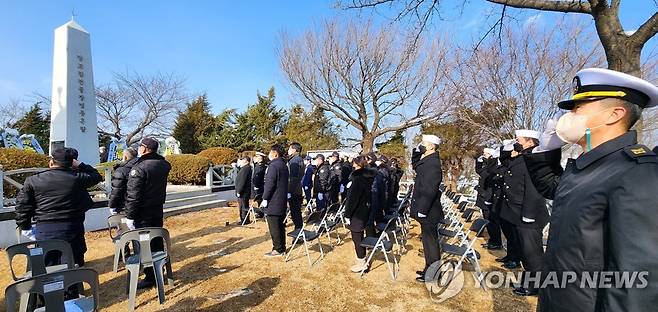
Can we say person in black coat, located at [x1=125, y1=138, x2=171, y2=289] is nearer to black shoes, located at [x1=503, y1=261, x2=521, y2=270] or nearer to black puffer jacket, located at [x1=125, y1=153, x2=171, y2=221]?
black puffer jacket, located at [x1=125, y1=153, x2=171, y2=221]

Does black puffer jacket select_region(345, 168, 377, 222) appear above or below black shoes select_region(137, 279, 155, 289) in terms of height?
above

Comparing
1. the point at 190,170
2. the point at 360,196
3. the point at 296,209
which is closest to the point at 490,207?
the point at 360,196

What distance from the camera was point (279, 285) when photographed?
4668 millimetres

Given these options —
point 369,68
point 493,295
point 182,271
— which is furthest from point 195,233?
point 369,68

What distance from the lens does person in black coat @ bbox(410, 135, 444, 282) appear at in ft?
15.0

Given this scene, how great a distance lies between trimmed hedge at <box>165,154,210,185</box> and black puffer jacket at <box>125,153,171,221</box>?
9.88m

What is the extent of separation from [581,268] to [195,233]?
8.03 m

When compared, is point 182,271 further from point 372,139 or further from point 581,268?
point 372,139

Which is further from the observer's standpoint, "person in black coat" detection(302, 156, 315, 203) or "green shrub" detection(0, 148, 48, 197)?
"person in black coat" detection(302, 156, 315, 203)

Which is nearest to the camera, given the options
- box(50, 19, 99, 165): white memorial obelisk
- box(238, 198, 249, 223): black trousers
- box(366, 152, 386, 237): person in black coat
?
box(366, 152, 386, 237): person in black coat

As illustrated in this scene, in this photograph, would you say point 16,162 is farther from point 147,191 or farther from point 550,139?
point 550,139

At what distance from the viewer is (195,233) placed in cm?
796

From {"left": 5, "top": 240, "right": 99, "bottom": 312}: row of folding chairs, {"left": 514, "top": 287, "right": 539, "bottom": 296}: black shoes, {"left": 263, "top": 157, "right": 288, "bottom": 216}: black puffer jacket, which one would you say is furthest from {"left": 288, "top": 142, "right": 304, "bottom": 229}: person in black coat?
{"left": 5, "top": 240, "right": 99, "bottom": 312}: row of folding chairs

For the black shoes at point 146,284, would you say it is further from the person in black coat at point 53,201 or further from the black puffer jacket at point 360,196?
the black puffer jacket at point 360,196
